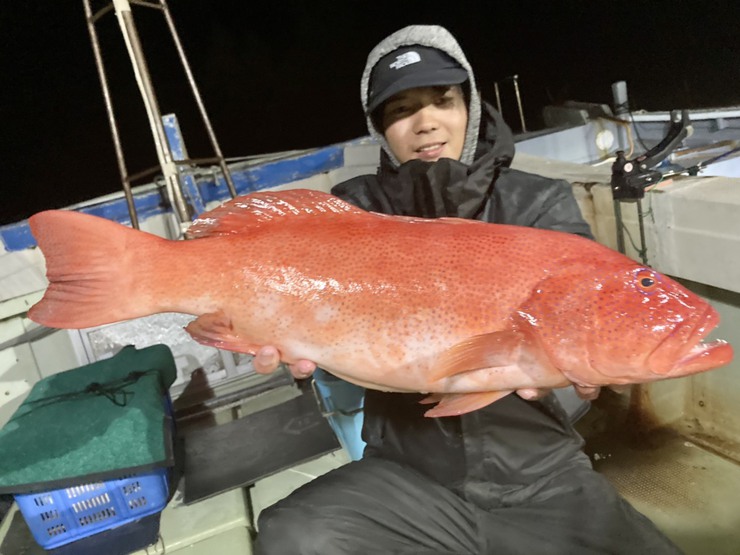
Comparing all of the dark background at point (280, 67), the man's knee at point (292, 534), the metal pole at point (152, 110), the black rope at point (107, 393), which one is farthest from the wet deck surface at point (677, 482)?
the dark background at point (280, 67)

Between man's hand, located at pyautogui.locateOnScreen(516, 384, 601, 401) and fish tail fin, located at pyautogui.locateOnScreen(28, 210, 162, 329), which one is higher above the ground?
fish tail fin, located at pyautogui.locateOnScreen(28, 210, 162, 329)

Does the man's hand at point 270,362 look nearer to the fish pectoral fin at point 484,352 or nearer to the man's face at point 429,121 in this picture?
the fish pectoral fin at point 484,352

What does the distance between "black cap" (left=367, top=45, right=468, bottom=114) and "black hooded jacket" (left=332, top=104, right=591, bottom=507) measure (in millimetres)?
279

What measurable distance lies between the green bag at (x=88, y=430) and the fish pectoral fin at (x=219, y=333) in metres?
1.15

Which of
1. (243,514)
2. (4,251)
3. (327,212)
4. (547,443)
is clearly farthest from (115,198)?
(547,443)

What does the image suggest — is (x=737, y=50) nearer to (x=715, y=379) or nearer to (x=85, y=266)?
(x=715, y=379)

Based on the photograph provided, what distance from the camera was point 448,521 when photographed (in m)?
1.82

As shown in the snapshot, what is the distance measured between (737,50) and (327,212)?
33.2 metres

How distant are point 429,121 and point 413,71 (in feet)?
A: 0.68

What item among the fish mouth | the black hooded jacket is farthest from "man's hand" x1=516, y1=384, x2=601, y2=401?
the black hooded jacket

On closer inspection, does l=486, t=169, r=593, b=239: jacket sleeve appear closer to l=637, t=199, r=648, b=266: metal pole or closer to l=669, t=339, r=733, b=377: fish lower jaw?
l=637, t=199, r=648, b=266: metal pole

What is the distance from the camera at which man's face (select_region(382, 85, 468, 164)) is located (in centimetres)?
206

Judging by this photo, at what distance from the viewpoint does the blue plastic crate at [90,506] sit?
2258 mm

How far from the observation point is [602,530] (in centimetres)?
169
